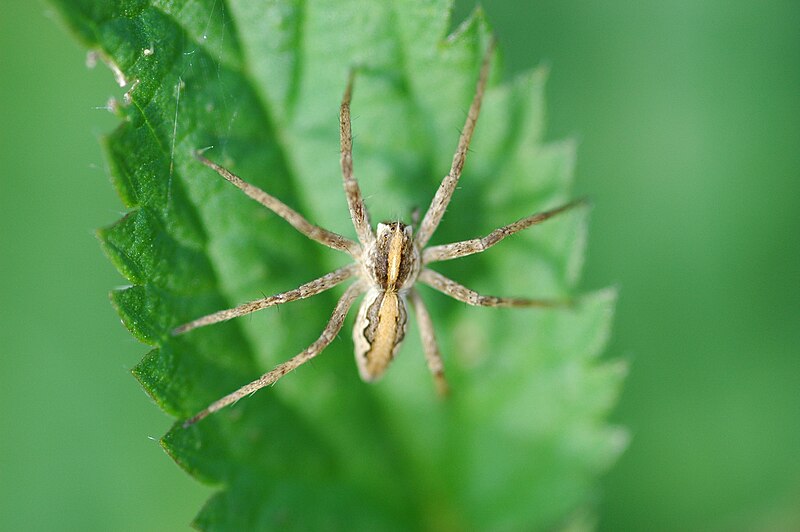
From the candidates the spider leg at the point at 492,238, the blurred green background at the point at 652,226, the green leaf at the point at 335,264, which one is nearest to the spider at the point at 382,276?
the spider leg at the point at 492,238

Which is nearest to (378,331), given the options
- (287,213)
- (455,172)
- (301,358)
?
(301,358)

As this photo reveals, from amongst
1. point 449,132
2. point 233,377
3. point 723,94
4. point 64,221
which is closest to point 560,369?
point 449,132

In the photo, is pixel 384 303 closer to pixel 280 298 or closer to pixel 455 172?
pixel 280 298

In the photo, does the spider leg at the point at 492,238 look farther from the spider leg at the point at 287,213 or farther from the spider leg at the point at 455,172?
the spider leg at the point at 287,213

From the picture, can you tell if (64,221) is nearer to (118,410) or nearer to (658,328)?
(118,410)

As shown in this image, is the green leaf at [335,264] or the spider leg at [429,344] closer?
the green leaf at [335,264]

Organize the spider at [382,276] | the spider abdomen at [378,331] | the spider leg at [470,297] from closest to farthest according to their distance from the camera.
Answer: the spider at [382,276] < the spider abdomen at [378,331] < the spider leg at [470,297]

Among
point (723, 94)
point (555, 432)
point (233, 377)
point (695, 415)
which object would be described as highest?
point (723, 94)
